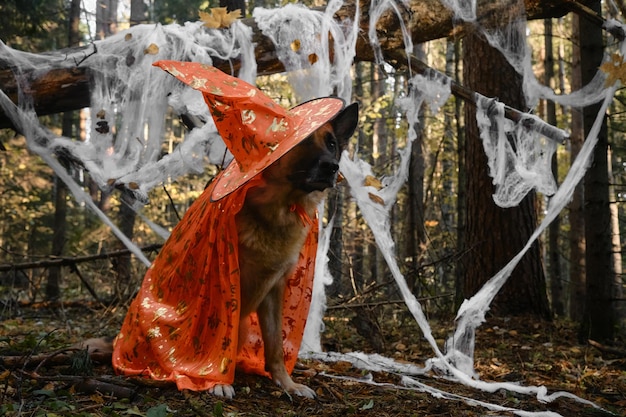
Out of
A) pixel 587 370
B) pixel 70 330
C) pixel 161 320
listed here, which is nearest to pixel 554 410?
pixel 587 370

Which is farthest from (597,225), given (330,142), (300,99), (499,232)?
(330,142)

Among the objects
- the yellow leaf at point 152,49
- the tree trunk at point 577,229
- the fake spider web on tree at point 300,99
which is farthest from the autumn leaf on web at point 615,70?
the tree trunk at point 577,229

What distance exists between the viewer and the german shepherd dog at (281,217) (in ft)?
11.1

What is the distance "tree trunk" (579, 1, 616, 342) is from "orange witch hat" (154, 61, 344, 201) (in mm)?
3742

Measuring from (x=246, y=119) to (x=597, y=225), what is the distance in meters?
4.31

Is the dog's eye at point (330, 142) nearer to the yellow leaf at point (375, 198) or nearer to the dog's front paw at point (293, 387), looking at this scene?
the yellow leaf at point (375, 198)

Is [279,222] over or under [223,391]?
over

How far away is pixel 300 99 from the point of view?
4965 millimetres

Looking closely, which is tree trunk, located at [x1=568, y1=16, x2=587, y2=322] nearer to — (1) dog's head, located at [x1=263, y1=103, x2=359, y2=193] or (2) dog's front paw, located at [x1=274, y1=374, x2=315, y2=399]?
(2) dog's front paw, located at [x1=274, y1=374, x2=315, y2=399]

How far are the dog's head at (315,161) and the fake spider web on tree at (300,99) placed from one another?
124cm

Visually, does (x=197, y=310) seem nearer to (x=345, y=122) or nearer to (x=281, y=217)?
(x=281, y=217)

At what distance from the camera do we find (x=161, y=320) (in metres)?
3.73

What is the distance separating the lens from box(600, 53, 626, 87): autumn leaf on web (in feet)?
13.8

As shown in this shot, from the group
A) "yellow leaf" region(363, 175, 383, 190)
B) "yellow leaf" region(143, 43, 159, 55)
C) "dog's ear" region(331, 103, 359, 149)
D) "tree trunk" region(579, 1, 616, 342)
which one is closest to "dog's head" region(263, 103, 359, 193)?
"dog's ear" region(331, 103, 359, 149)
